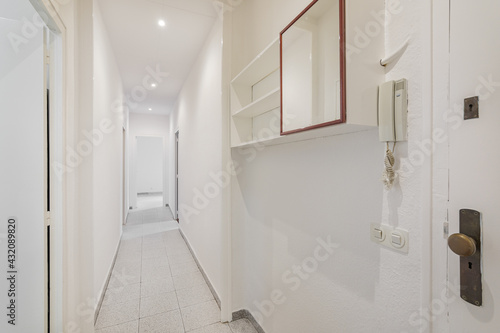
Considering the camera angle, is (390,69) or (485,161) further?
(390,69)

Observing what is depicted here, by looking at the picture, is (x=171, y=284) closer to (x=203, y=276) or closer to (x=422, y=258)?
(x=203, y=276)

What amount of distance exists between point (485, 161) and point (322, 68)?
0.71m

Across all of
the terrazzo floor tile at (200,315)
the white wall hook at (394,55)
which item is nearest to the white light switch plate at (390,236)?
the white wall hook at (394,55)

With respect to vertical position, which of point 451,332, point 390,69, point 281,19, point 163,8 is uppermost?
point 163,8

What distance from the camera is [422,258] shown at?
74 centimetres

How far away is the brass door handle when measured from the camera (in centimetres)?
61

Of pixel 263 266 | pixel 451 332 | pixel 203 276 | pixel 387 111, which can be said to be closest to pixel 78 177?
pixel 263 266

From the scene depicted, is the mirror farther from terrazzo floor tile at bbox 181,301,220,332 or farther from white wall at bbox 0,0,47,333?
terrazzo floor tile at bbox 181,301,220,332

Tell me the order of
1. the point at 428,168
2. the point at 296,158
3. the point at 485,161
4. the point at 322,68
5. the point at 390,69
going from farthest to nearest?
the point at 296,158
the point at 322,68
the point at 390,69
the point at 428,168
the point at 485,161

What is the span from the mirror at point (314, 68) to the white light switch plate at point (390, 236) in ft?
1.53

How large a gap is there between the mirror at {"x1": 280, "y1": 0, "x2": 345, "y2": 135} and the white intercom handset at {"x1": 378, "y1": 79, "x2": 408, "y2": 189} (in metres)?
0.17

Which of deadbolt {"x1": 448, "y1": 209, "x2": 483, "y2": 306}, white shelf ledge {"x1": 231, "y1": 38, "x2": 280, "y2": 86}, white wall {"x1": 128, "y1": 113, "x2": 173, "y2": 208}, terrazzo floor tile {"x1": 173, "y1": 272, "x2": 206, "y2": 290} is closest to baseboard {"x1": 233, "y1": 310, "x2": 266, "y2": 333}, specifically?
terrazzo floor tile {"x1": 173, "y1": 272, "x2": 206, "y2": 290}

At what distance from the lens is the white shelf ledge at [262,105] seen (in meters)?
1.36
